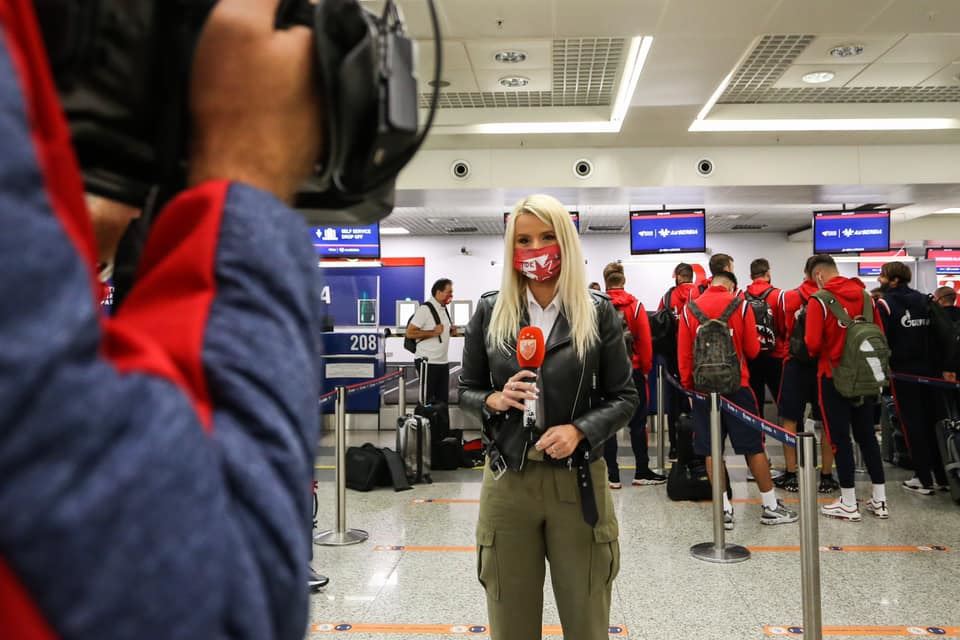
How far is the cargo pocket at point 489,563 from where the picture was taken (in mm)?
2064

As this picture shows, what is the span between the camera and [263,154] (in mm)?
461

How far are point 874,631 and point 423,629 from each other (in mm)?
2182

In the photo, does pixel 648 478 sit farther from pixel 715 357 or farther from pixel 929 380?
pixel 929 380

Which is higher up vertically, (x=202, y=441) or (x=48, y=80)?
(x=48, y=80)

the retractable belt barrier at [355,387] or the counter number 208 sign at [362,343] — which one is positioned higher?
the counter number 208 sign at [362,343]

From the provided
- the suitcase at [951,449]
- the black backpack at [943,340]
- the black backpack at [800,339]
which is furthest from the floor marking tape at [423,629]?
the black backpack at [943,340]

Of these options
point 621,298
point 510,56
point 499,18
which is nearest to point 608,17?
point 499,18

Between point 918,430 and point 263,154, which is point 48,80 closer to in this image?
point 263,154

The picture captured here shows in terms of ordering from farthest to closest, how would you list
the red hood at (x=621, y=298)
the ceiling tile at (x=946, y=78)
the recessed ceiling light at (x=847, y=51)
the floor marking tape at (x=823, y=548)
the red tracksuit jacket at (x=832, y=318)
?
the ceiling tile at (x=946, y=78) < the recessed ceiling light at (x=847, y=51) < the red hood at (x=621, y=298) < the red tracksuit jacket at (x=832, y=318) < the floor marking tape at (x=823, y=548)

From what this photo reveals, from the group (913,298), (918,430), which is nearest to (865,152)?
(913,298)

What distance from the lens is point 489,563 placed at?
81.8 inches

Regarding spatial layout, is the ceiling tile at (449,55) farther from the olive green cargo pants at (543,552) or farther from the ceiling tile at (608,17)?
the olive green cargo pants at (543,552)

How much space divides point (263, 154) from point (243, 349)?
6.0 inches

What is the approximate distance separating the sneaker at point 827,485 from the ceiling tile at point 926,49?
13.3 ft
